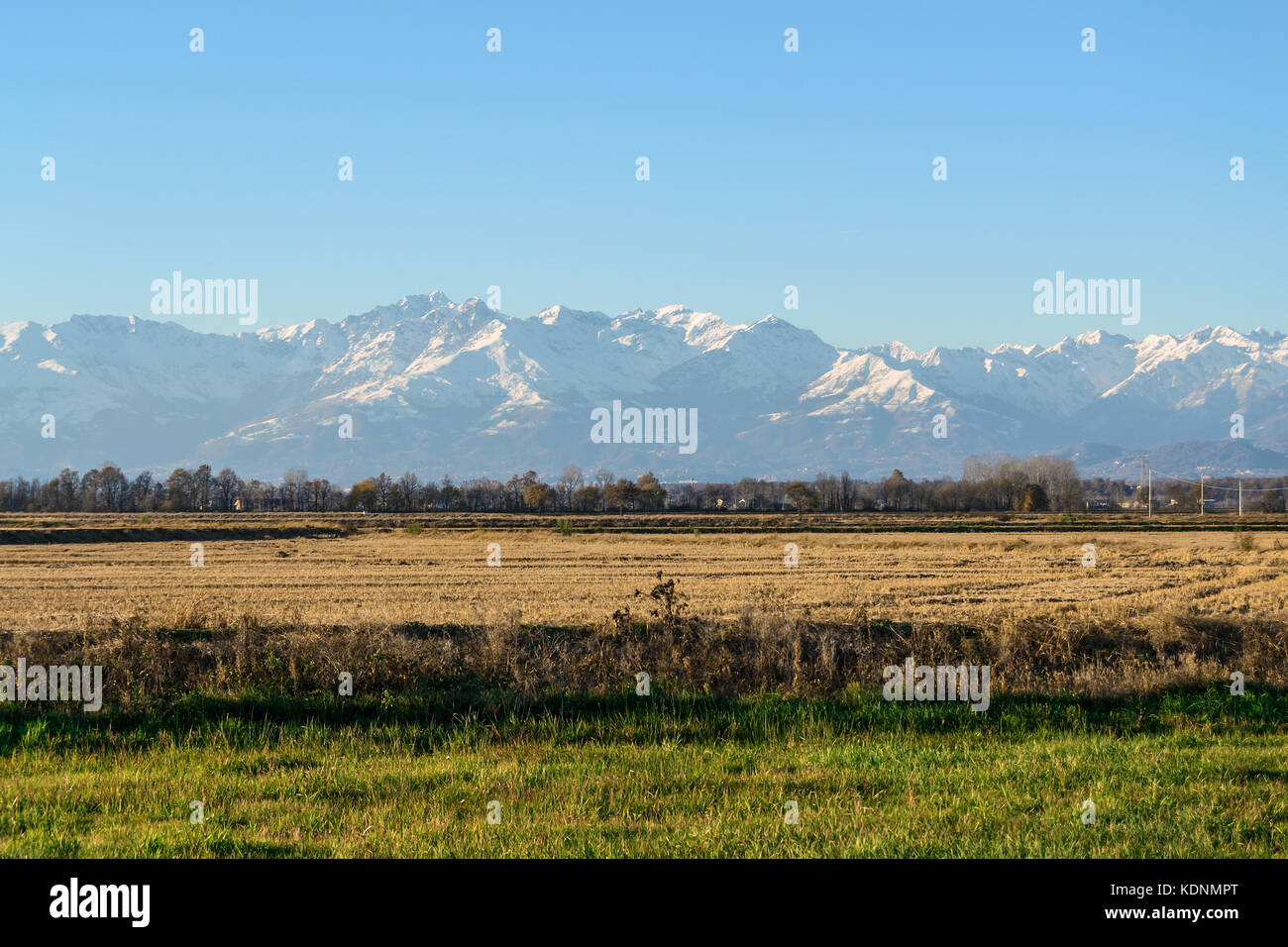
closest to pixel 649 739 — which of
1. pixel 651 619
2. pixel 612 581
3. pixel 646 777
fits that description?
pixel 646 777

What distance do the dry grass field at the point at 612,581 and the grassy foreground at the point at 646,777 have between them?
7099mm

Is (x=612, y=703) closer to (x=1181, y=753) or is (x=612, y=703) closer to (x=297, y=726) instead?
(x=297, y=726)

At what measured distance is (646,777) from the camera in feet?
30.8

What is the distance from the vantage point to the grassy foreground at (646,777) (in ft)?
24.4

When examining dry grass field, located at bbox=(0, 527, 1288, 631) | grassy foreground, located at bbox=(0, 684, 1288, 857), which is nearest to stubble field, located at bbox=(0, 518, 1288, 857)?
grassy foreground, located at bbox=(0, 684, 1288, 857)

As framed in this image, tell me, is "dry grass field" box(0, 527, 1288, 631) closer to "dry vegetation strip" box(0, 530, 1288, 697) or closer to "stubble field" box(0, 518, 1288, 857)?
"dry vegetation strip" box(0, 530, 1288, 697)

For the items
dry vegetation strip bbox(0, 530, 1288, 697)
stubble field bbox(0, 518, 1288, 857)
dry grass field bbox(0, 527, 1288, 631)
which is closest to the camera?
stubble field bbox(0, 518, 1288, 857)

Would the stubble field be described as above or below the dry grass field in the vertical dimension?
above

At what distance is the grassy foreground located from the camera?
24.4 ft

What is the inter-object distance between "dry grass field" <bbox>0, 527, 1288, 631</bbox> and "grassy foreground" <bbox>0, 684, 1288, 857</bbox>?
23.3 ft

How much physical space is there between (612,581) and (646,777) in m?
31.1

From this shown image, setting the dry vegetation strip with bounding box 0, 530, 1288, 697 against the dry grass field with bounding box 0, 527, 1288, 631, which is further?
the dry grass field with bounding box 0, 527, 1288, 631
